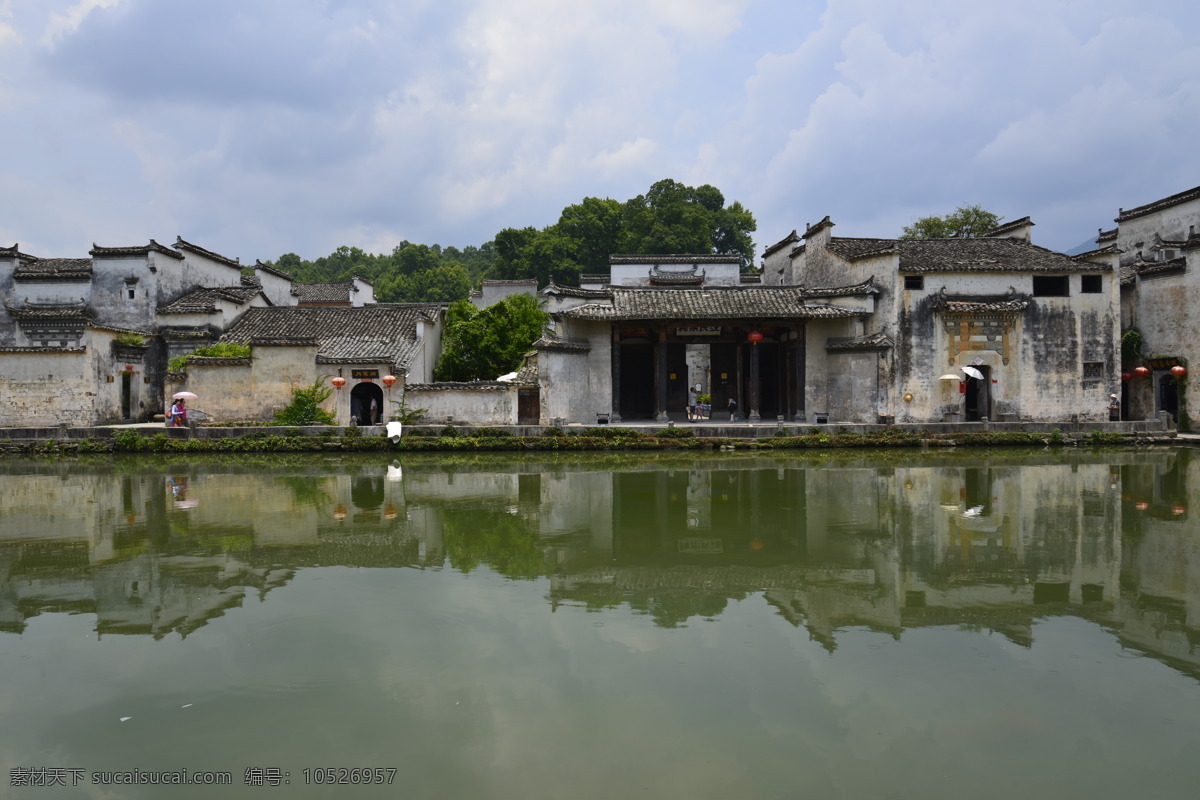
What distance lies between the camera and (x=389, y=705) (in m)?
4.39

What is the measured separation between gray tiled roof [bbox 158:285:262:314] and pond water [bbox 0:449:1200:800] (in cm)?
1508

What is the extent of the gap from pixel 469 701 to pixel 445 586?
8.10 feet

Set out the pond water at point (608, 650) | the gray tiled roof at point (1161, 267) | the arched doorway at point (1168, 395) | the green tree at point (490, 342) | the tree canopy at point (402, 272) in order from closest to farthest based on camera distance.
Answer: the pond water at point (608, 650) → the gray tiled roof at point (1161, 267) → the arched doorway at point (1168, 395) → the green tree at point (490, 342) → the tree canopy at point (402, 272)

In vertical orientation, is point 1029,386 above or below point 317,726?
above

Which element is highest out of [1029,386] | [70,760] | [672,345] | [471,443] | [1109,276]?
[1109,276]

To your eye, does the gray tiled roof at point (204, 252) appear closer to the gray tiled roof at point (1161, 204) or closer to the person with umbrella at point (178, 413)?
the person with umbrella at point (178, 413)

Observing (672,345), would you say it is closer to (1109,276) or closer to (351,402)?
(351,402)

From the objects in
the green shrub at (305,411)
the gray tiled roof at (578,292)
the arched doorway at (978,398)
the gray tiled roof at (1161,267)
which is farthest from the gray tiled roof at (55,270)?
the gray tiled roof at (1161,267)

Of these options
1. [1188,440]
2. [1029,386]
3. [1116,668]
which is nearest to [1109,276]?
[1029,386]

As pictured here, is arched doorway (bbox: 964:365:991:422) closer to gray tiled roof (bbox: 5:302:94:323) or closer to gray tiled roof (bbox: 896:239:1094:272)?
gray tiled roof (bbox: 896:239:1094:272)

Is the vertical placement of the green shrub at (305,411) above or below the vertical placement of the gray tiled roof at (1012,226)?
below

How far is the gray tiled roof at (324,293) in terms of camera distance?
3572 cm

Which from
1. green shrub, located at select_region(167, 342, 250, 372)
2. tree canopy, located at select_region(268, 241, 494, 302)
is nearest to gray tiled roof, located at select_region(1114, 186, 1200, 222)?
green shrub, located at select_region(167, 342, 250, 372)

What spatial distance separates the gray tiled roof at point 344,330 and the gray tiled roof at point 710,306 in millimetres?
5516
